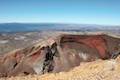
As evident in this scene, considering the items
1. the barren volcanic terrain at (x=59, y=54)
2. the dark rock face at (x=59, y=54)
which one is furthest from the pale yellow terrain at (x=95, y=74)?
the dark rock face at (x=59, y=54)

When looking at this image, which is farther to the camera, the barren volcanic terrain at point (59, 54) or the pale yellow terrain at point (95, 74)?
the barren volcanic terrain at point (59, 54)

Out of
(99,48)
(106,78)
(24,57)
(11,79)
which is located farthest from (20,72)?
(106,78)

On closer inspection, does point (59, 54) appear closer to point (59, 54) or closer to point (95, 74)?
point (59, 54)

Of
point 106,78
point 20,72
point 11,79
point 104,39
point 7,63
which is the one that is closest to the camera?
point 106,78

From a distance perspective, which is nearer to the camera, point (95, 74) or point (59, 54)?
point (95, 74)

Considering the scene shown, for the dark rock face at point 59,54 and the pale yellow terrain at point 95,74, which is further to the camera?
the dark rock face at point 59,54

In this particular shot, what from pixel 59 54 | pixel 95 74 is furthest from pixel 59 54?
pixel 95 74

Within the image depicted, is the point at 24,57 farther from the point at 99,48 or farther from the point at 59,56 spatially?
the point at 99,48

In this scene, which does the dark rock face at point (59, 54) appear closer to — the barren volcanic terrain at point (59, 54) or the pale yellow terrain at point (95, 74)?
the barren volcanic terrain at point (59, 54)
